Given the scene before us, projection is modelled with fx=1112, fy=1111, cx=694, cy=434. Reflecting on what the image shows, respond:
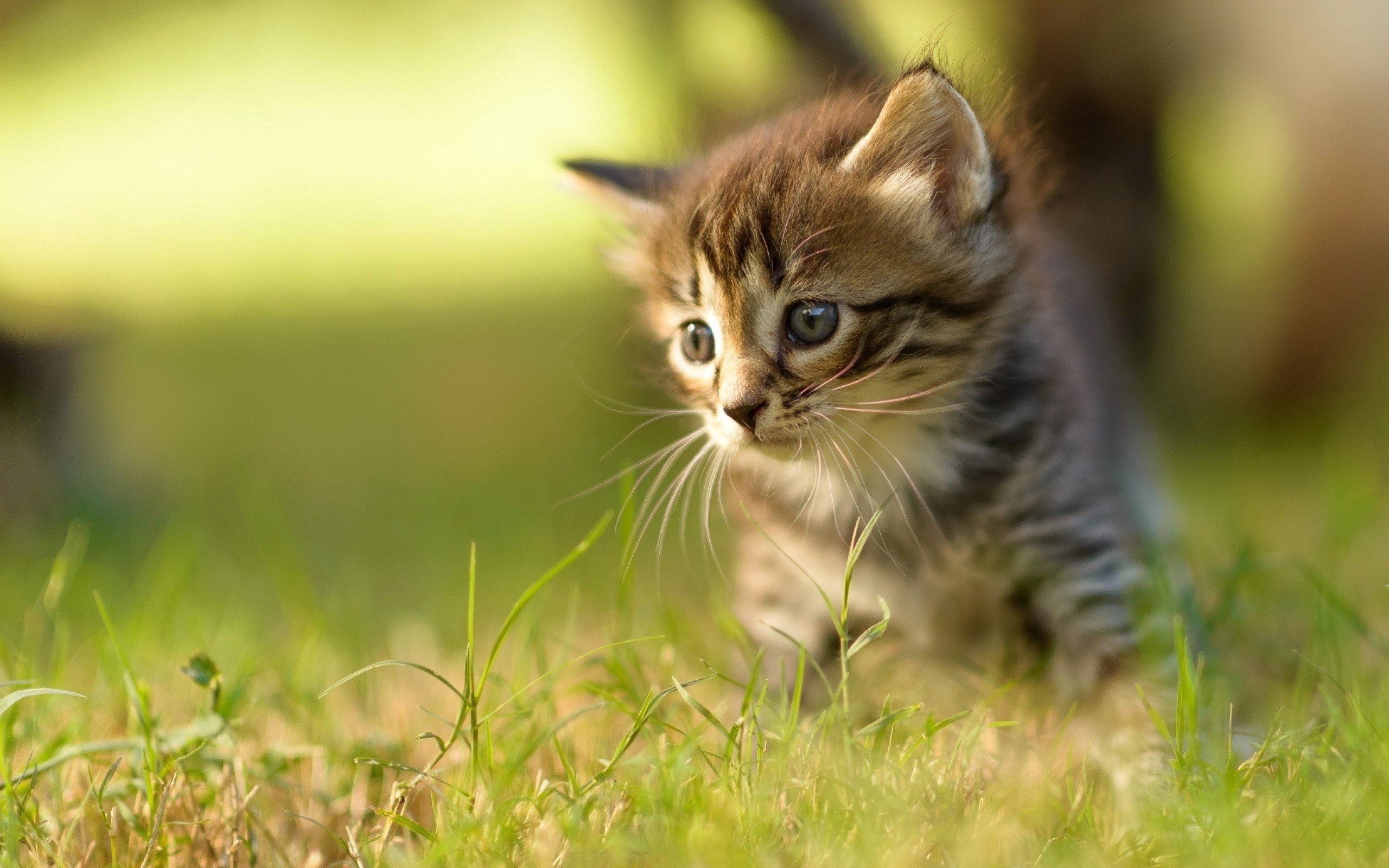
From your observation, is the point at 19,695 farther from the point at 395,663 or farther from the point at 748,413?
the point at 748,413

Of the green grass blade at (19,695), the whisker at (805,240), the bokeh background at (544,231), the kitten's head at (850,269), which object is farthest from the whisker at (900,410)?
the green grass blade at (19,695)

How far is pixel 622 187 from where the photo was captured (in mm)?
2084

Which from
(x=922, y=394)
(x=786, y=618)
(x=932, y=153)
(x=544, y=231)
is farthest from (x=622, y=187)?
(x=544, y=231)

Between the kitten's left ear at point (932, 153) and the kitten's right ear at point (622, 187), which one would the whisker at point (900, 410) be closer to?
the kitten's left ear at point (932, 153)

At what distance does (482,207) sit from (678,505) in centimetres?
361

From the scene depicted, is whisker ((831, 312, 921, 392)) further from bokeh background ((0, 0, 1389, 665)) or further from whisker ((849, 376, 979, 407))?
bokeh background ((0, 0, 1389, 665))

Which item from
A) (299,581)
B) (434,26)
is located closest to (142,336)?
(434,26)

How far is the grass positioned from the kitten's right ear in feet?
2.15

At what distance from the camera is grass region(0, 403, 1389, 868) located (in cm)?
133

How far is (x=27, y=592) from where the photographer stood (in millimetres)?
2641

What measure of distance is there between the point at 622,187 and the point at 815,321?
0.55 m

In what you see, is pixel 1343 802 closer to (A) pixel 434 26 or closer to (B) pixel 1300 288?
(B) pixel 1300 288

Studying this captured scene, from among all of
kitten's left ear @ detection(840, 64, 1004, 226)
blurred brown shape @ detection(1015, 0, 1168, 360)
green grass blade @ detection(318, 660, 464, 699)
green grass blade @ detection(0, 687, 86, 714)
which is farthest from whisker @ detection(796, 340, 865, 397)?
blurred brown shape @ detection(1015, 0, 1168, 360)

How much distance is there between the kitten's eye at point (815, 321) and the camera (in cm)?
174
